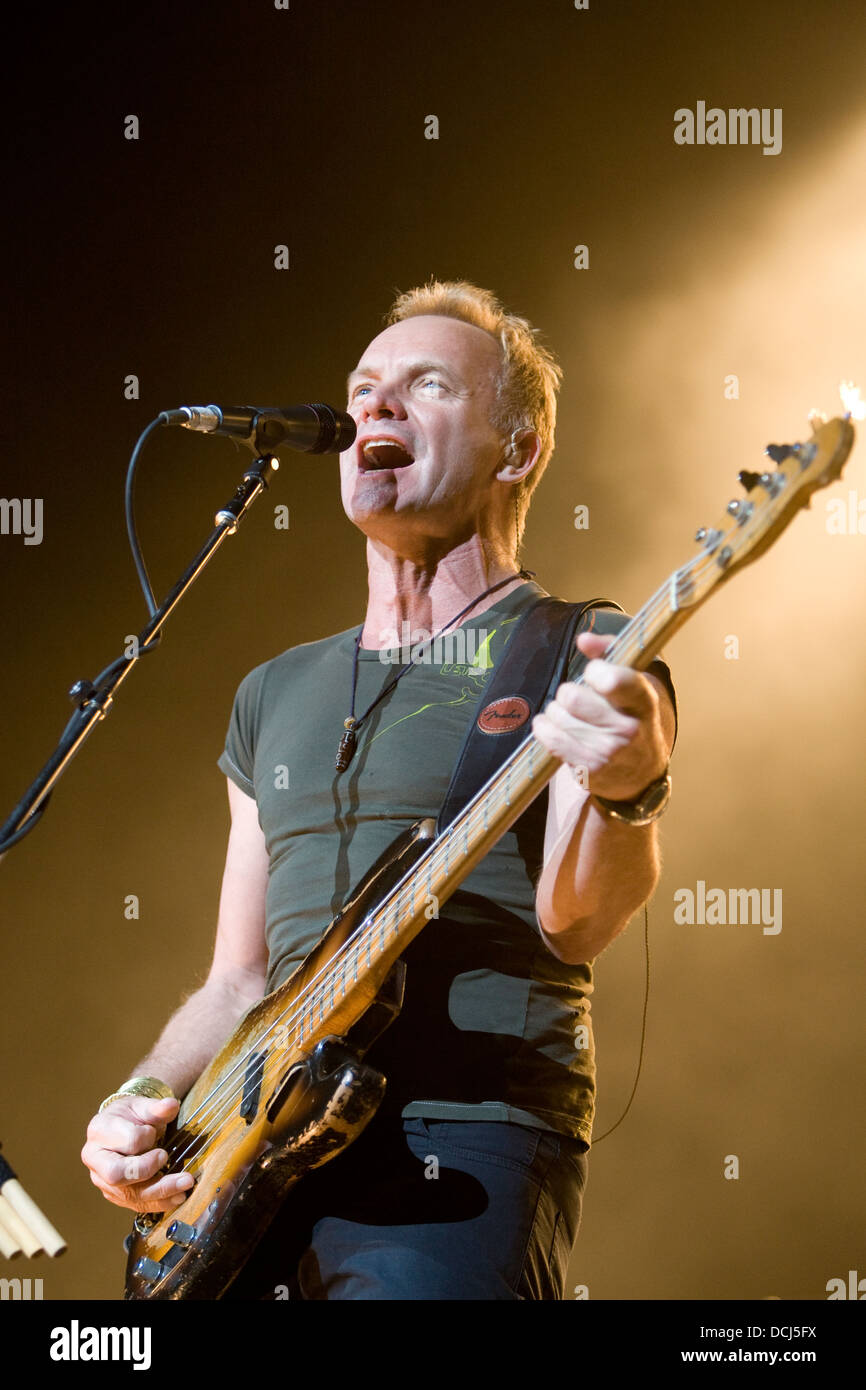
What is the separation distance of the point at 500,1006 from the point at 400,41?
2.76 meters

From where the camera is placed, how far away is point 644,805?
1.59 metres

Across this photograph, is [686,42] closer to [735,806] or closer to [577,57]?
[577,57]

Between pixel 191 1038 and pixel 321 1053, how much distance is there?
2.18ft

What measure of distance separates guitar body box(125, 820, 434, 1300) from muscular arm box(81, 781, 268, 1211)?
0.06m

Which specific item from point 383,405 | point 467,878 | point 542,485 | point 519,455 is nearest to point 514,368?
point 519,455

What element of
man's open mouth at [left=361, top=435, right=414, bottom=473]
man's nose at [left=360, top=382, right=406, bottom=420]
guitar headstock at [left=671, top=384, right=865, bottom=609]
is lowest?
guitar headstock at [left=671, top=384, right=865, bottom=609]

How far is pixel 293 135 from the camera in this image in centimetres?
347

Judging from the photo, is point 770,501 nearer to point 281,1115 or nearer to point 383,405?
point 281,1115

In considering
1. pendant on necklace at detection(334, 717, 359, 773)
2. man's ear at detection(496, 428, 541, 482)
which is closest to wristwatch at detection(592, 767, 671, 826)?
pendant on necklace at detection(334, 717, 359, 773)

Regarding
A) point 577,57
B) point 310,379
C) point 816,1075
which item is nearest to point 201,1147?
point 816,1075

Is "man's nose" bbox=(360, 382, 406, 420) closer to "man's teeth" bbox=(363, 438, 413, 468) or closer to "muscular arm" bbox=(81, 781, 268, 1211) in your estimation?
"man's teeth" bbox=(363, 438, 413, 468)

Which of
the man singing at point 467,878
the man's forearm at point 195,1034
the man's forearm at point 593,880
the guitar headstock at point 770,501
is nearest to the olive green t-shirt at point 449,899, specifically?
the man singing at point 467,878

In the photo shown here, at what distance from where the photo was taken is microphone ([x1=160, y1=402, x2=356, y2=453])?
2.07m

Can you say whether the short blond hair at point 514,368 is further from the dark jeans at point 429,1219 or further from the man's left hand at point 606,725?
the dark jeans at point 429,1219
